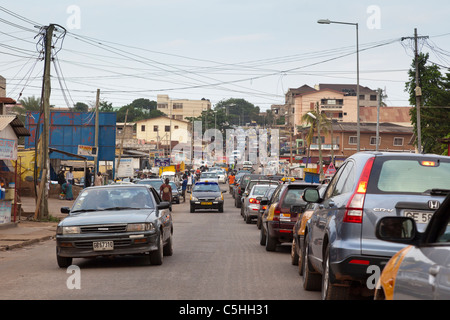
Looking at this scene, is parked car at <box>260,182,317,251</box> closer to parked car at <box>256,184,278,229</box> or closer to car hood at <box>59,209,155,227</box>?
parked car at <box>256,184,278,229</box>

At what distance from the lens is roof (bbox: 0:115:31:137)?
83.0 feet

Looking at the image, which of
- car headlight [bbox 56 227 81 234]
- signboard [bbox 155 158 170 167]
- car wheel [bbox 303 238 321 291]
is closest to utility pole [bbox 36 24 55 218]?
car headlight [bbox 56 227 81 234]

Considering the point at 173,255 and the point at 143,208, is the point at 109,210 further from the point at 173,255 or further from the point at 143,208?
the point at 173,255

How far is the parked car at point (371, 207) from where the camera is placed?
7758 mm

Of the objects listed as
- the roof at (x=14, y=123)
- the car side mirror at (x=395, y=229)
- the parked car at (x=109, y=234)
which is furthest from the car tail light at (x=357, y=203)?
the roof at (x=14, y=123)

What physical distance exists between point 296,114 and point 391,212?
125 metres

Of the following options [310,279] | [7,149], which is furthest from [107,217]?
[7,149]

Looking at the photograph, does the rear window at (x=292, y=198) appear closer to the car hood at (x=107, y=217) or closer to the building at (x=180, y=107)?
the car hood at (x=107, y=217)

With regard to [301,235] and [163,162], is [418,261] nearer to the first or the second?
[301,235]

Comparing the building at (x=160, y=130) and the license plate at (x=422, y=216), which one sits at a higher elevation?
the building at (x=160, y=130)

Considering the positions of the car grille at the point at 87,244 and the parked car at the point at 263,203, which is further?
the parked car at the point at 263,203

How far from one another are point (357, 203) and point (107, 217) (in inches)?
276

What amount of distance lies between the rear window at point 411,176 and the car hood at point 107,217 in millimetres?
6530
